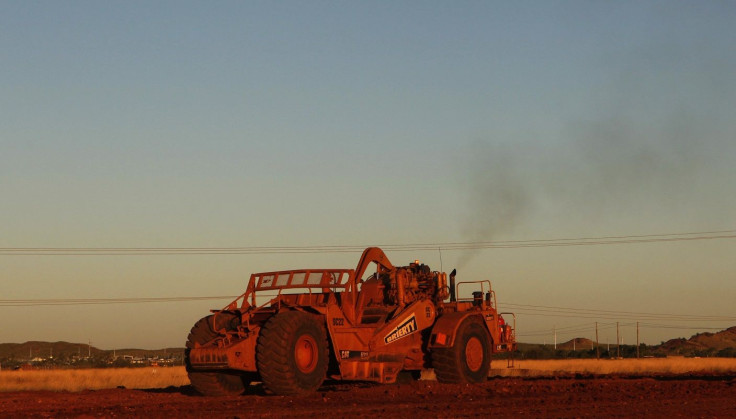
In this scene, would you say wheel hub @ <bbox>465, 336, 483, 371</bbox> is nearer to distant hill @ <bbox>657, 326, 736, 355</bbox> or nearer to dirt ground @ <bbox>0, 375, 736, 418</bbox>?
dirt ground @ <bbox>0, 375, 736, 418</bbox>

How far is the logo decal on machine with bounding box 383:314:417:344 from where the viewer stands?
2247cm

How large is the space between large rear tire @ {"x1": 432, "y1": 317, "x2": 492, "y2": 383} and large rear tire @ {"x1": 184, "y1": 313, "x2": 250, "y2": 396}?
5035mm

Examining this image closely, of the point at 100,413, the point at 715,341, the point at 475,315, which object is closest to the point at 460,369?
the point at 475,315

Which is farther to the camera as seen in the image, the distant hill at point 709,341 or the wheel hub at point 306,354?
the distant hill at point 709,341

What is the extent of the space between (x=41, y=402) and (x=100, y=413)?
13.1 feet

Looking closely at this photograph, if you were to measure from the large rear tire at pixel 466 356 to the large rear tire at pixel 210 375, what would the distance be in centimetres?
504

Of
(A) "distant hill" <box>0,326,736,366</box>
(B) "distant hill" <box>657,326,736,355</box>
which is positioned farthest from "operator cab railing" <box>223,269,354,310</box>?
(B) "distant hill" <box>657,326,736,355</box>

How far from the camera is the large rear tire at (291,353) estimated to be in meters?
19.0

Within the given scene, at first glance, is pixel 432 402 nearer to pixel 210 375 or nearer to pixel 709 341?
pixel 210 375

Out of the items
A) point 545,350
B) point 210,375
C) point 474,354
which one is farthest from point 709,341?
point 210,375

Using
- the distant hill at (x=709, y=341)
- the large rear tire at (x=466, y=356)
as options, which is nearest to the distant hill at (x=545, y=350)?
the distant hill at (x=709, y=341)

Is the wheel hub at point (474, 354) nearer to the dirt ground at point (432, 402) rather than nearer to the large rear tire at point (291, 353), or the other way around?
the dirt ground at point (432, 402)

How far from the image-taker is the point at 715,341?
470 feet

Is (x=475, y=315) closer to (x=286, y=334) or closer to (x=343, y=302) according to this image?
(x=343, y=302)
